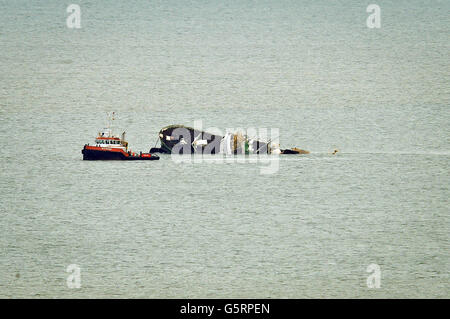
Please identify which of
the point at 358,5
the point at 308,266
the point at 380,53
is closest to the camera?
the point at 308,266

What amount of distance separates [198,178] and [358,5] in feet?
11.0

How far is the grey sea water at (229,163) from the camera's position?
18.3 ft

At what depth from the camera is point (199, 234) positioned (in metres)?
5.77

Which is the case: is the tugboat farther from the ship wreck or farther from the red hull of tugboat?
the ship wreck

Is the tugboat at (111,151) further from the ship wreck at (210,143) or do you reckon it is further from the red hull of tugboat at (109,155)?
the ship wreck at (210,143)

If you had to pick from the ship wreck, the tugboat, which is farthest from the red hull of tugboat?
the ship wreck

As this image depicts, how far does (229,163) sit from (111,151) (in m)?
1.16

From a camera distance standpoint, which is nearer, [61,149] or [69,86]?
[61,149]

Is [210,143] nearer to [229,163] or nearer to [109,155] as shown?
[229,163]

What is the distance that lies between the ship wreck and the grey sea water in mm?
116

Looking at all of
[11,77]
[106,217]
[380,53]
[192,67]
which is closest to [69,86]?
[11,77]

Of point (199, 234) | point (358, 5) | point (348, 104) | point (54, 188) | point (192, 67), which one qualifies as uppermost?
point (358, 5)

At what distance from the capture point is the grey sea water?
5.57 meters
